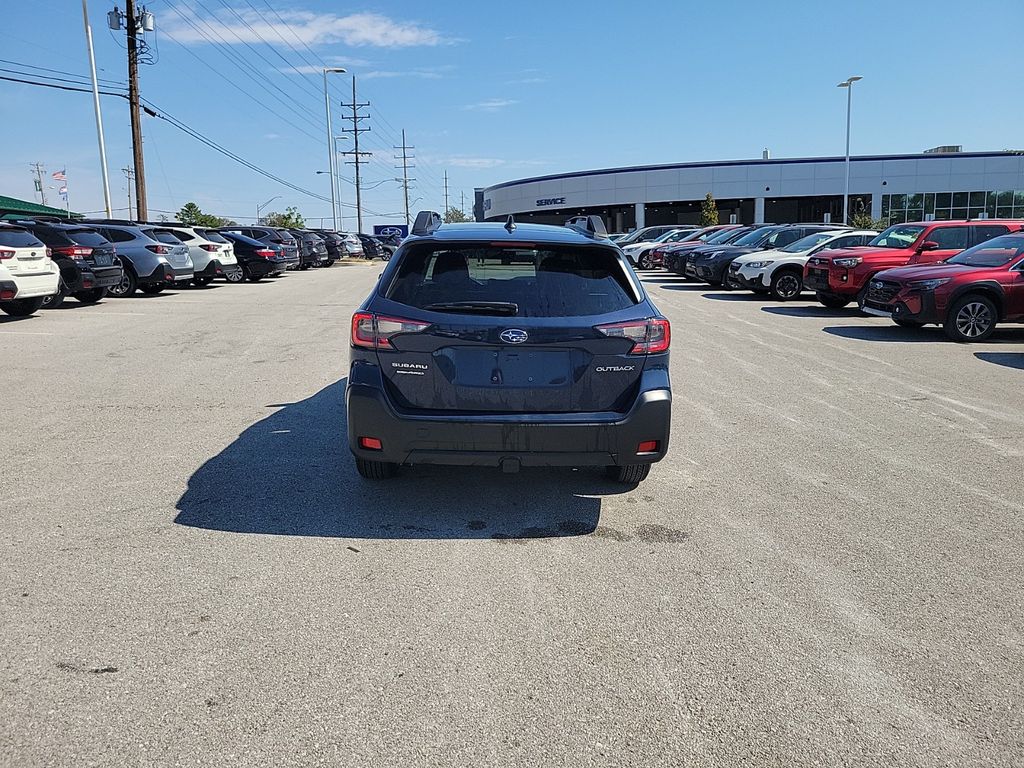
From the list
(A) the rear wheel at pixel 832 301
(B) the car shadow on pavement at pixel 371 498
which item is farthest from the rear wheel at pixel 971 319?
(B) the car shadow on pavement at pixel 371 498

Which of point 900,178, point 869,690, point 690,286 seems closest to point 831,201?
point 900,178

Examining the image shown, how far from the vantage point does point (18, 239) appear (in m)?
13.5

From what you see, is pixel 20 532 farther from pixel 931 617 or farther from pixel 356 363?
pixel 931 617

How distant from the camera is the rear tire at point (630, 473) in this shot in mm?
5113

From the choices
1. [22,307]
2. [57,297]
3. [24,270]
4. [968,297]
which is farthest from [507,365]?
[57,297]

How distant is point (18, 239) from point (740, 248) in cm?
1625

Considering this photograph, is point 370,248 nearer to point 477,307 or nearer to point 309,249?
point 309,249

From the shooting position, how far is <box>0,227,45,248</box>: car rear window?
43.6 feet

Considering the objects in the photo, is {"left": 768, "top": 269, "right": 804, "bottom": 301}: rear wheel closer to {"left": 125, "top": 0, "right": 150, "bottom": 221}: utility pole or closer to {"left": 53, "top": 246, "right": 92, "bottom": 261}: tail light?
{"left": 53, "top": 246, "right": 92, "bottom": 261}: tail light

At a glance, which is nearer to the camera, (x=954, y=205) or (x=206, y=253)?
(x=206, y=253)

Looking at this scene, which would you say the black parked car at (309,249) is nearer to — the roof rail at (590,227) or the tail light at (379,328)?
the roof rail at (590,227)

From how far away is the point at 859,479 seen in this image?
5.56 meters

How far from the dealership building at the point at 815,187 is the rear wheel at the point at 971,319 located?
52.4 m

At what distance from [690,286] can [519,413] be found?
2032 centimetres
